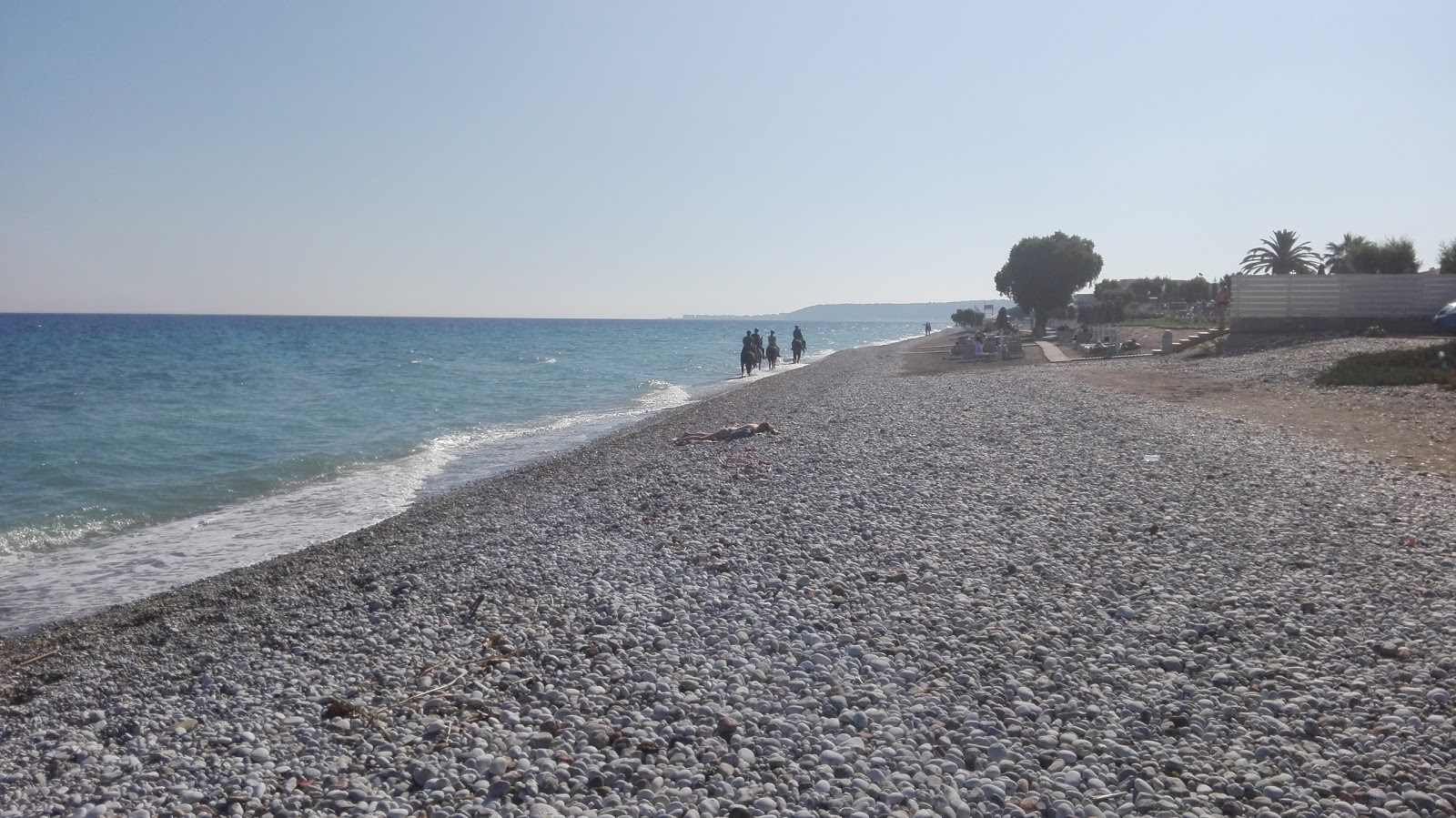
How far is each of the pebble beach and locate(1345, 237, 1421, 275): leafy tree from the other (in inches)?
1448

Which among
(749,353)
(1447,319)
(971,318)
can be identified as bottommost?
(749,353)

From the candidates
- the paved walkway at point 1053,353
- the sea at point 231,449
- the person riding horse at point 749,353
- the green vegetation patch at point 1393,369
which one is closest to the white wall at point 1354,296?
the paved walkway at point 1053,353

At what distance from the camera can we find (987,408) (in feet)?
66.5

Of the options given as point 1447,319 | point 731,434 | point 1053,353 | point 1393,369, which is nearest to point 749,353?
point 1053,353

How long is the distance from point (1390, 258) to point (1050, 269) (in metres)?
20.1

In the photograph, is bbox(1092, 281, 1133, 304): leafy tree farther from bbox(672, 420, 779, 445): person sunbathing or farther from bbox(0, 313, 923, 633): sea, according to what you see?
bbox(672, 420, 779, 445): person sunbathing

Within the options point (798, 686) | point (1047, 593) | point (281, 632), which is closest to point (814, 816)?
point (798, 686)

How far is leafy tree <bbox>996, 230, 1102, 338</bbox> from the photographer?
58.6 metres

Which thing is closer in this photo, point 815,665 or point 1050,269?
point 815,665

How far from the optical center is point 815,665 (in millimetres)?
6148

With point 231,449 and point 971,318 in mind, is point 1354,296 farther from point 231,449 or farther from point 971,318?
point 971,318

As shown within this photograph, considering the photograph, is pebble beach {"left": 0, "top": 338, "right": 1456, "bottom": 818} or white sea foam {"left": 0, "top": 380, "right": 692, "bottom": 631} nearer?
pebble beach {"left": 0, "top": 338, "right": 1456, "bottom": 818}

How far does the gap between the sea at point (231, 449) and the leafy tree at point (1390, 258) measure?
2912 cm

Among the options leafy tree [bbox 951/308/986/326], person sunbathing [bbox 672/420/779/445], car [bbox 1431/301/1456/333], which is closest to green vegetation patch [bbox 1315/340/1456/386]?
car [bbox 1431/301/1456/333]
